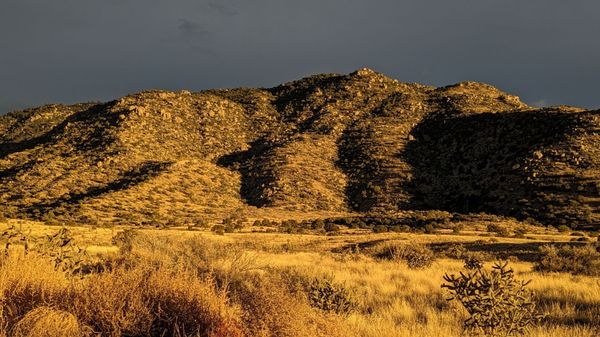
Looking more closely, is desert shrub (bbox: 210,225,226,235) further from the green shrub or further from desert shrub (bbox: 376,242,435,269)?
desert shrub (bbox: 376,242,435,269)

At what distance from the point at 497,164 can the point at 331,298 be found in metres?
50.1

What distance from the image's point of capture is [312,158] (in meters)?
63.5

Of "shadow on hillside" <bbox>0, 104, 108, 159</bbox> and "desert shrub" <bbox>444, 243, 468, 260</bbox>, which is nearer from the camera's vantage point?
"desert shrub" <bbox>444, 243, 468, 260</bbox>

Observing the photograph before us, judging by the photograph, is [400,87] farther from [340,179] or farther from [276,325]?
[276,325]

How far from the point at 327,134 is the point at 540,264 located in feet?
172

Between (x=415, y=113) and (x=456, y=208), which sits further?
(x=415, y=113)

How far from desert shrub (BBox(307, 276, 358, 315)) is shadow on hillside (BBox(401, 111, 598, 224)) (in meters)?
36.8

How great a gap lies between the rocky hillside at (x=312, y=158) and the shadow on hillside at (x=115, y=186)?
8.7 inches

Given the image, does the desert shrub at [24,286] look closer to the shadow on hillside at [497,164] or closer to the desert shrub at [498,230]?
the desert shrub at [498,230]

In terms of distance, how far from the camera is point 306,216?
5019 centimetres

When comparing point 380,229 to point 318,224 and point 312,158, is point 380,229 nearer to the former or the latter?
point 318,224

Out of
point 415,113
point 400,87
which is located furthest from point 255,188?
point 400,87

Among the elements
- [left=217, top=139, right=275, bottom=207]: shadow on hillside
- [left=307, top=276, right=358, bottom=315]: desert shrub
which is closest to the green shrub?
[left=217, top=139, right=275, bottom=207]: shadow on hillside

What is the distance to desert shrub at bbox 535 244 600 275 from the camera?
15977 millimetres
